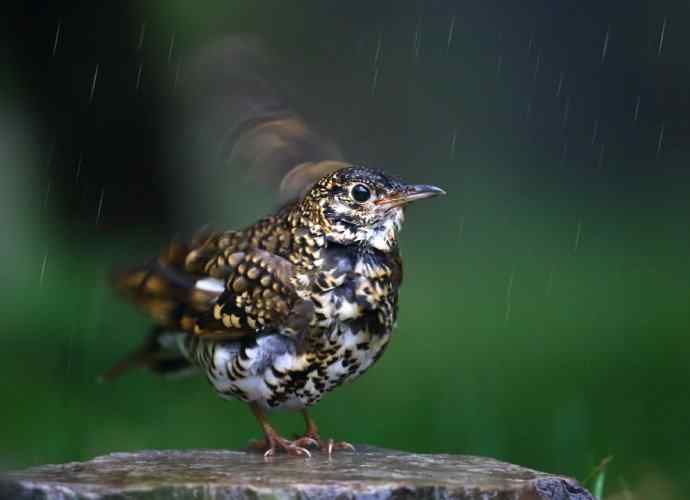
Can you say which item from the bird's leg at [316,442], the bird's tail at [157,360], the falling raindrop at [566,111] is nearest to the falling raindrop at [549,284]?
the falling raindrop at [566,111]

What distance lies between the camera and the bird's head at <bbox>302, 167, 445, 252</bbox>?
4363mm

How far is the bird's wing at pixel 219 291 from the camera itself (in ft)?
14.1

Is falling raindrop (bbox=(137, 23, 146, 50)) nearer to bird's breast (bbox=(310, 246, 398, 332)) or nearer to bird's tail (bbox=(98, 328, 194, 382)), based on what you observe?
bird's tail (bbox=(98, 328, 194, 382))

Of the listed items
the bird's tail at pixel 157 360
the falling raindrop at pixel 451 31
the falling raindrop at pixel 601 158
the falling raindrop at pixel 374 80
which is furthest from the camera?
the falling raindrop at pixel 601 158

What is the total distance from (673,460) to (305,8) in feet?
17.8

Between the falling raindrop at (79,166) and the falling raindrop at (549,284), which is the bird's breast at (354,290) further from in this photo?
the falling raindrop at (79,166)

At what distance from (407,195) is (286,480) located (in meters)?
1.12

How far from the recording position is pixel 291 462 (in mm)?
4273

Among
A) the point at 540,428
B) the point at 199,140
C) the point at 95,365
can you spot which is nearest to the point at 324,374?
the point at 540,428

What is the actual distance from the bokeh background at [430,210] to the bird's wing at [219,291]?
1161mm

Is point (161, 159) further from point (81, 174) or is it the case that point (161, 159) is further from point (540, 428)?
point (540, 428)

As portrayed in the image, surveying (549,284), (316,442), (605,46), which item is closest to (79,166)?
(549,284)

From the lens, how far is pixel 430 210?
10.9 metres

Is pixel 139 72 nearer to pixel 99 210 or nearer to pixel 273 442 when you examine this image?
pixel 99 210
